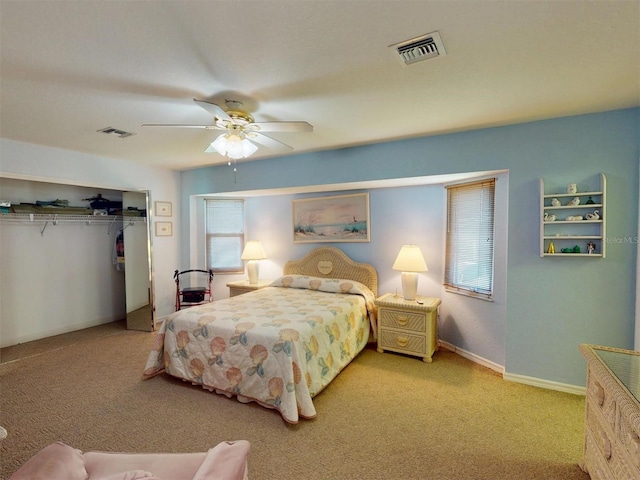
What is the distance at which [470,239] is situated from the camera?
333 cm

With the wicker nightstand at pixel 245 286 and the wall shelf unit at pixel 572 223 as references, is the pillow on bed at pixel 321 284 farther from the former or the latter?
the wall shelf unit at pixel 572 223

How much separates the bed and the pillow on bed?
0.09 m

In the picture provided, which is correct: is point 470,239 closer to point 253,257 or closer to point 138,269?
point 253,257

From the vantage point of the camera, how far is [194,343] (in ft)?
8.78

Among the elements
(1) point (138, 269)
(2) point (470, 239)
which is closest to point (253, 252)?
(1) point (138, 269)

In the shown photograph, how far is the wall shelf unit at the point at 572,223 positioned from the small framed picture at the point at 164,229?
191 inches

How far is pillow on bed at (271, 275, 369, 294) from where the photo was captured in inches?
146

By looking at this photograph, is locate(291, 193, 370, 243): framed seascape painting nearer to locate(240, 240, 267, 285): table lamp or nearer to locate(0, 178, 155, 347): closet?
locate(240, 240, 267, 285): table lamp

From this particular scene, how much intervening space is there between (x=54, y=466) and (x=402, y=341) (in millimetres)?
2951

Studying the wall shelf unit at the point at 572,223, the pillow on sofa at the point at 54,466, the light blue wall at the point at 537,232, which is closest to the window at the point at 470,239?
the light blue wall at the point at 537,232

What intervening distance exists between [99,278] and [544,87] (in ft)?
19.4

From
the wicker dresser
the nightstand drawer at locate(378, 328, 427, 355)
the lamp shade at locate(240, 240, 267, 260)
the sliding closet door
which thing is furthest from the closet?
the wicker dresser

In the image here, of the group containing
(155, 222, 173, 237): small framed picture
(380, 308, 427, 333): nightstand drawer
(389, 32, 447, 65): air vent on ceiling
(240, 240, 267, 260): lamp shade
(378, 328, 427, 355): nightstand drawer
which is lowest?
(378, 328, 427, 355): nightstand drawer

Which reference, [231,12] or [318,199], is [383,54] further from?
[318,199]
